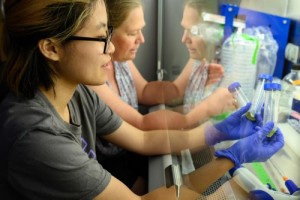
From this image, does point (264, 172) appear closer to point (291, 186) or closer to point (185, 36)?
point (291, 186)

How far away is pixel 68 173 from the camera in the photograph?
901 millimetres

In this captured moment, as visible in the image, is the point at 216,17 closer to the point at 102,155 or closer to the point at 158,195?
the point at 102,155

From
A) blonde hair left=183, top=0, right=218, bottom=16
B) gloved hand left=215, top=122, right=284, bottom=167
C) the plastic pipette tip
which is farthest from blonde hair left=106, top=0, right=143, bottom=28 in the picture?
the plastic pipette tip

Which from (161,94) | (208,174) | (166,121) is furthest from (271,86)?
(161,94)

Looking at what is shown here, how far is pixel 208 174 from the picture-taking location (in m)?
1.11

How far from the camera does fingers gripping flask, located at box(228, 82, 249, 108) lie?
1320mm

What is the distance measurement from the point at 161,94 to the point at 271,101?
2.90ft

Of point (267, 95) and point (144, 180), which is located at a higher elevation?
point (267, 95)

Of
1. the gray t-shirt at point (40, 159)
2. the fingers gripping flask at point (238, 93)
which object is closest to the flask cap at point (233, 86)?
the fingers gripping flask at point (238, 93)

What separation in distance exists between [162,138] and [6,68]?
0.74 metres

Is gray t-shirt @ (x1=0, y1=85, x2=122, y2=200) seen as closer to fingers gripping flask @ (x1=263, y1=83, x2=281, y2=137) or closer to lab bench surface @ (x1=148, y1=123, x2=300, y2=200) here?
lab bench surface @ (x1=148, y1=123, x2=300, y2=200)

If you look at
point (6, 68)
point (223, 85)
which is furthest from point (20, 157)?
point (223, 85)

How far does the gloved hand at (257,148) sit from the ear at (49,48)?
639mm

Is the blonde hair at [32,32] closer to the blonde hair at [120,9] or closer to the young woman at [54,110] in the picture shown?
the young woman at [54,110]
